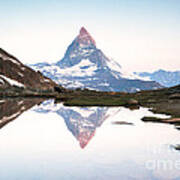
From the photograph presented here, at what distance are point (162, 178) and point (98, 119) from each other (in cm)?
5649

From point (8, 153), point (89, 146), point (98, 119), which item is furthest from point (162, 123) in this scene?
point (8, 153)

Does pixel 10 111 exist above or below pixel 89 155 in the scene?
above

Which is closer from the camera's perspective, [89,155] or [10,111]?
[89,155]

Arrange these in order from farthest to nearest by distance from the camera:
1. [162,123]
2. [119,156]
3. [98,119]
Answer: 1. [98,119]
2. [162,123]
3. [119,156]

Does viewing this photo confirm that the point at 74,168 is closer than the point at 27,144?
Yes

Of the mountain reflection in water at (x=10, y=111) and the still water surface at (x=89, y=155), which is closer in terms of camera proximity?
the still water surface at (x=89, y=155)

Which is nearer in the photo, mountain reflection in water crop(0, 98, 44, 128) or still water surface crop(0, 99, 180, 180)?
still water surface crop(0, 99, 180, 180)

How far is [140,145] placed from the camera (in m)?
46.2

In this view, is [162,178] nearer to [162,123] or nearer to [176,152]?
[176,152]

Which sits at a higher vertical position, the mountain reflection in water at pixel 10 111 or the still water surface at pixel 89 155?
the mountain reflection in water at pixel 10 111

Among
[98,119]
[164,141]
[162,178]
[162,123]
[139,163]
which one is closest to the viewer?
[162,178]

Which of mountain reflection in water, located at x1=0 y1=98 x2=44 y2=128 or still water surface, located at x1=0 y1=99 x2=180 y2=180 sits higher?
mountain reflection in water, located at x1=0 y1=98 x2=44 y2=128

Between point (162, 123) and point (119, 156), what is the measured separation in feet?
111

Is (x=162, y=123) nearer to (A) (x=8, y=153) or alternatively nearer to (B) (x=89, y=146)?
(B) (x=89, y=146)
